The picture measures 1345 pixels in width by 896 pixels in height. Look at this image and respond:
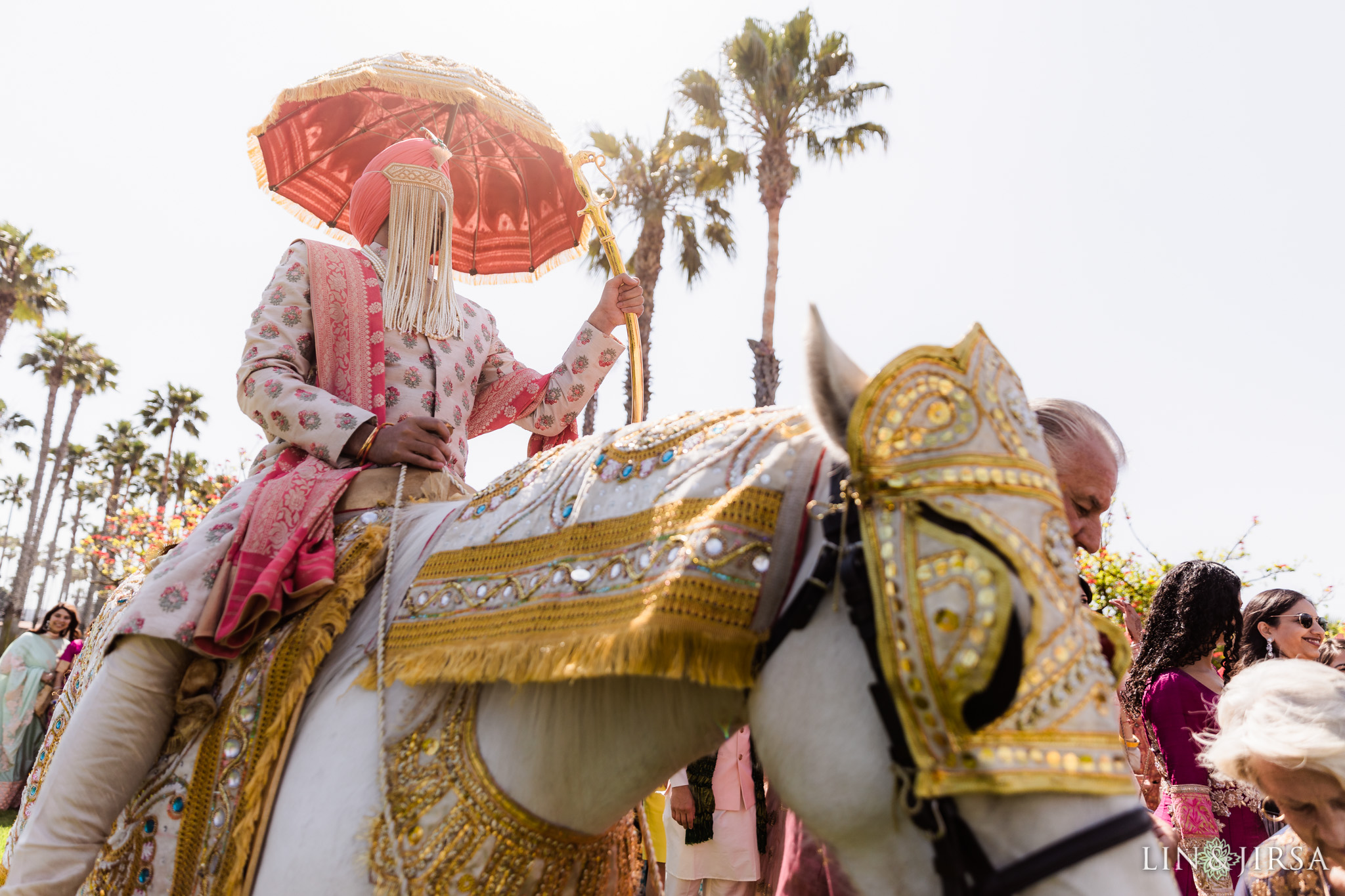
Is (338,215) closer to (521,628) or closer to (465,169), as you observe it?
(465,169)

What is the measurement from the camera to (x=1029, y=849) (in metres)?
1.03

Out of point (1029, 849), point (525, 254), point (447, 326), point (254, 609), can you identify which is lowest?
point (1029, 849)

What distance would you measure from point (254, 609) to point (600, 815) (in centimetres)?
97

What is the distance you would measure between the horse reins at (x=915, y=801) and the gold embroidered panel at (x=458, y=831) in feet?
2.16

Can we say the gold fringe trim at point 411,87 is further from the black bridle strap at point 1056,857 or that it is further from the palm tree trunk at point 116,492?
the palm tree trunk at point 116,492

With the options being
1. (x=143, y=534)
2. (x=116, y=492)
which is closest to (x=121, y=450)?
(x=116, y=492)

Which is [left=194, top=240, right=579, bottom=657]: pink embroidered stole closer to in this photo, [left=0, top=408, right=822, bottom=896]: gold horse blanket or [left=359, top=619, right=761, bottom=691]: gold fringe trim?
[left=0, top=408, right=822, bottom=896]: gold horse blanket

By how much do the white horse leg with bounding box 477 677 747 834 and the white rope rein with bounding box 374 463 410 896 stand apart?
0.65ft

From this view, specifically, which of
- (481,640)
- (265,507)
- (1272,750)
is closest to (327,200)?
(265,507)

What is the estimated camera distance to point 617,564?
1410mm

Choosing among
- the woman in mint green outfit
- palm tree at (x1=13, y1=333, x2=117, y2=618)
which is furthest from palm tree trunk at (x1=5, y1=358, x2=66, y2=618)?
the woman in mint green outfit

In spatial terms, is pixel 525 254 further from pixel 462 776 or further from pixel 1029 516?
pixel 1029 516

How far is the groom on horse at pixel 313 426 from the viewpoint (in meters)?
1.91

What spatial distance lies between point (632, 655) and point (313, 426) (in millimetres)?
1399
